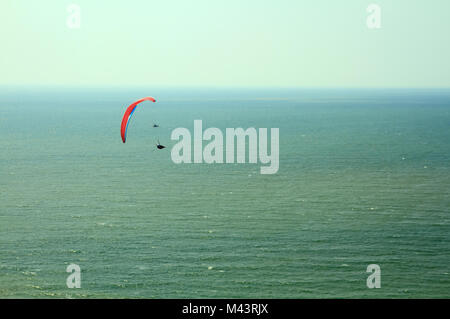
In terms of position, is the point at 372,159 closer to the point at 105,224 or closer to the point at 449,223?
the point at 449,223

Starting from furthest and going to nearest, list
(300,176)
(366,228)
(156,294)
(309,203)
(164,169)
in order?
(164,169) < (300,176) < (309,203) < (366,228) < (156,294)

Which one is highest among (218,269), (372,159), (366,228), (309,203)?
(372,159)

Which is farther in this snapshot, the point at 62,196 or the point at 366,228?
the point at 62,196

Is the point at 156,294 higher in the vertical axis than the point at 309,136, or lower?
lower

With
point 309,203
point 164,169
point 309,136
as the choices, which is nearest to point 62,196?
point 164,169

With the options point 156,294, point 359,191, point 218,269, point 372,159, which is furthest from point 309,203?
point 372,159
